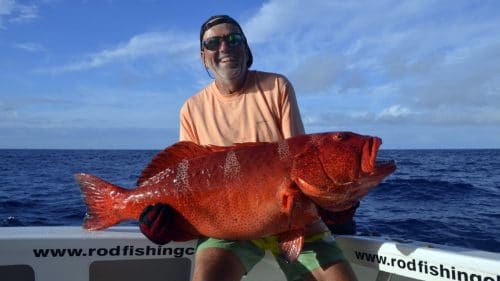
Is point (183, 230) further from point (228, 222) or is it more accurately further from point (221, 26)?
point (221, 26)

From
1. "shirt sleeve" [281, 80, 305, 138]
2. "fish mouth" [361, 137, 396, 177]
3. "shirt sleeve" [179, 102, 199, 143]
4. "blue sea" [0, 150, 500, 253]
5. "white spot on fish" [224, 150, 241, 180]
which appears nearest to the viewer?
"fish mouth" [361, 137, 396, 177]

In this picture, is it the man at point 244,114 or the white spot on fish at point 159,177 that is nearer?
the white spot on fish at point 159,177

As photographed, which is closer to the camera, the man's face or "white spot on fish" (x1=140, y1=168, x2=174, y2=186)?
"white spot on fish" (x1=140, y1=168, x2=174, y2=186)

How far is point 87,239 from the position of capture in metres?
3.62

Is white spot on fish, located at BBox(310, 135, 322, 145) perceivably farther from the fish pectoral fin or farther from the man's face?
the man's face

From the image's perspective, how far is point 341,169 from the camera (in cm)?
267

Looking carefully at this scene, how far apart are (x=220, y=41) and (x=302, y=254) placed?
177 centimetres

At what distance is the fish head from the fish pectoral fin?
326 mm

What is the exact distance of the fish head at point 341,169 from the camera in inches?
105

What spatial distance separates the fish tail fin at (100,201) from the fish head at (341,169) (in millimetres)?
1356

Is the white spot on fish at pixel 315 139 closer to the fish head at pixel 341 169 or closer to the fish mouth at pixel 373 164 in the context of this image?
the fish head at pixel 341 169

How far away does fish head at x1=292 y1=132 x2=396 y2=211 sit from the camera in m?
2.66

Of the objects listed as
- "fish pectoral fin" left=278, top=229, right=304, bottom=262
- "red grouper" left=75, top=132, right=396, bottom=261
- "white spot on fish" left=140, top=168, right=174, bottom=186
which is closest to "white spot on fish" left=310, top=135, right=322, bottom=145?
"red grouper" left=75, top=132, right=396, bottom=261

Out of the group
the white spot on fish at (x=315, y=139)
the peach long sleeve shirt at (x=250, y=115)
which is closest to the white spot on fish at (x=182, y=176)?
the peach long sleeve shirt at (x=250, y=115)
